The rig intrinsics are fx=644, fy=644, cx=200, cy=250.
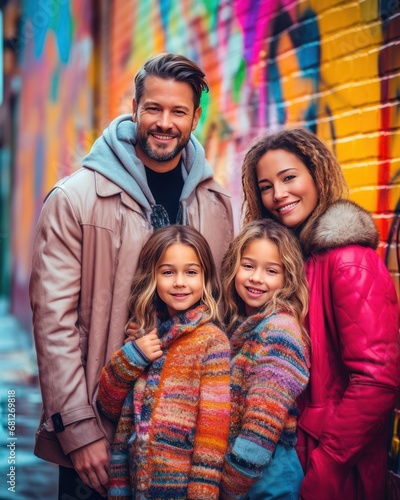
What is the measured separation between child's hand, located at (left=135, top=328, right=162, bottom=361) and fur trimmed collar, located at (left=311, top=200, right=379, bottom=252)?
0.75m

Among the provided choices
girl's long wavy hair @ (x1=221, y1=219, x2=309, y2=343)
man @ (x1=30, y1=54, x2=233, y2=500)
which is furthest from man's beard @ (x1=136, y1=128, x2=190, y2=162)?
girl's long wavy hair @ (x1=221, y1=219, x2=309, y2=343)

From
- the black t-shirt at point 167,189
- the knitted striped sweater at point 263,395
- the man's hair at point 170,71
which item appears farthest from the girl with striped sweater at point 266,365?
the man's hair at point 170,71

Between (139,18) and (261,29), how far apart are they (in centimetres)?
245

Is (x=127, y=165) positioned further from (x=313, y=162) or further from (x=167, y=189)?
(x=313, y=162)

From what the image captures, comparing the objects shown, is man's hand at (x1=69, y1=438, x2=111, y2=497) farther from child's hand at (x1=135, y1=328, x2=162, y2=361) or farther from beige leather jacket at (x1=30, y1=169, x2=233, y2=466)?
child's hand at (x1=135, y1=328, x2=162, y2=361)

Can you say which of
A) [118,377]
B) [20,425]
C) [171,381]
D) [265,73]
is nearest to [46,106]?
[20,425]

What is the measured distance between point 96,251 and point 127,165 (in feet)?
1.39

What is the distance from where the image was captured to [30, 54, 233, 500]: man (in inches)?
107

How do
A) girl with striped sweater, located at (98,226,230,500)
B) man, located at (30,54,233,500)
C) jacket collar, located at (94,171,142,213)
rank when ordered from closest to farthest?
girl with striped sweater, located at (98,226,230,500) → man, located at (30,54,233,500) → jacket collar, located at (94,171,142,213)

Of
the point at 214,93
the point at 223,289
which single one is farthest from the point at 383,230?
the point at 214,93

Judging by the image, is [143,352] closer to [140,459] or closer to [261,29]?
[140,459]

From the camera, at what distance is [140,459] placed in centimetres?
254

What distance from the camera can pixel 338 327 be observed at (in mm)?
2469

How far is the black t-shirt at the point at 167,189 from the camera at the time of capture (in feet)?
9.92
